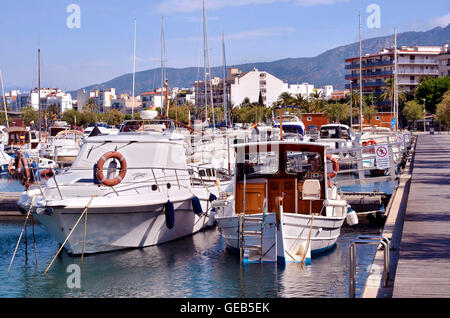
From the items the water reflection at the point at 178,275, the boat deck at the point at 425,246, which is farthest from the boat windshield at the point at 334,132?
the water reflection at the point at 178,275

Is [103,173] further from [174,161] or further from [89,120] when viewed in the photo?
[89,120]

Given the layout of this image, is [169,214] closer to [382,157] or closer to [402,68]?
[382,157]

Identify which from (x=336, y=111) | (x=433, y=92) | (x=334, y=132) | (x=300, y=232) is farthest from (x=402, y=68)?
(x=300, y=232)

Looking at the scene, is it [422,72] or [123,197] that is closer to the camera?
[123,197]

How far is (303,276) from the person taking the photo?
1509cm

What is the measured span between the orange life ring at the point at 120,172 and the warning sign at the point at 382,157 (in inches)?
471

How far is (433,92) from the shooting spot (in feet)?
404

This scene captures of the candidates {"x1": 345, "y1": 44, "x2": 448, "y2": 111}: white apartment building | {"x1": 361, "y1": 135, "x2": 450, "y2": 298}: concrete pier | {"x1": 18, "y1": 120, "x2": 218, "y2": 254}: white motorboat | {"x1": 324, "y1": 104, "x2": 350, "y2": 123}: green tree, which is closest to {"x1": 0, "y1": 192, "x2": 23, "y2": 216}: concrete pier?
{"x1": 18, "y1": 120, "x2": 218, "y2": 254}: white motorboat

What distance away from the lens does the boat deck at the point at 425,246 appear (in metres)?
10.2

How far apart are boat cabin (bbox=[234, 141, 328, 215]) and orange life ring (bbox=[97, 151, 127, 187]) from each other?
119 inches

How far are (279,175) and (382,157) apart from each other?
1049cm

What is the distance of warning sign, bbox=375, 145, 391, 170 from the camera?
26672 millimetres

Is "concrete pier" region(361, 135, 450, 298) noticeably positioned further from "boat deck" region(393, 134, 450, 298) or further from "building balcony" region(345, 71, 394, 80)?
"building balcony" region(345, 71, 394, 80)

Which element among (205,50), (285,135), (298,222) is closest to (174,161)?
(298,222)
